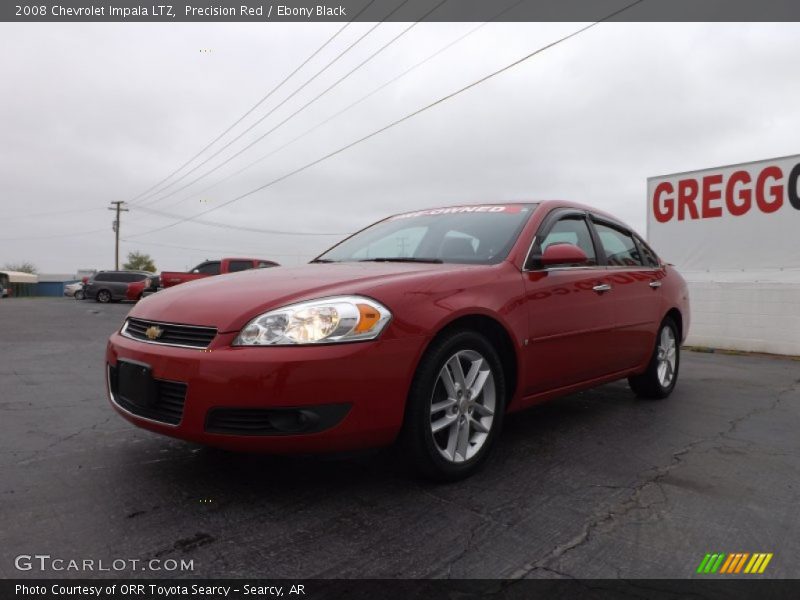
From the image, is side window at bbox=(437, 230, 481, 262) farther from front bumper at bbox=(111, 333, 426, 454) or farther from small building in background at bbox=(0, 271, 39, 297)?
small building in background at bbox=(0, 271, 39, 297)

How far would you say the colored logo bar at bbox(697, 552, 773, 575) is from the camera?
6.93 ft

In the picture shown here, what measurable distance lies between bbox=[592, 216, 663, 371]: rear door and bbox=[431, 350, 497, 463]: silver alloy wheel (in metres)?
1.55

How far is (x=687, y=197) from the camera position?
11461 mm

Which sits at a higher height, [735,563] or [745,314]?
[745,314]

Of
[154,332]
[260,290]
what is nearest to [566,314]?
[260,290]

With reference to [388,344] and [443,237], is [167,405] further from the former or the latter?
[443,237]

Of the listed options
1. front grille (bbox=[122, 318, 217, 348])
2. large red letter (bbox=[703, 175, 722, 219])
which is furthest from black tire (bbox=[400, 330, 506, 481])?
large red letter (bbox=[703, 175, 722, 219])

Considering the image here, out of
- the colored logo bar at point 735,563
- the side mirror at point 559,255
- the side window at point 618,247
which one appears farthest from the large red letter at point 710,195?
the colored logo bar at point 735,563

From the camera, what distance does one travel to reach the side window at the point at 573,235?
3.78 meters

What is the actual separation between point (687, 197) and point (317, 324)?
11.0m

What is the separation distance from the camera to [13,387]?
17.0 feet

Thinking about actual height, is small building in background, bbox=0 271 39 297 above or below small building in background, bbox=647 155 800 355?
below

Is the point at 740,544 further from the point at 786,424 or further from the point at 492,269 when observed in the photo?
the point at 786,424
